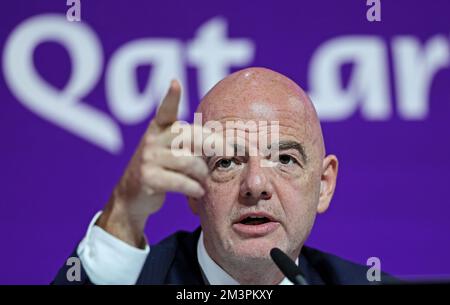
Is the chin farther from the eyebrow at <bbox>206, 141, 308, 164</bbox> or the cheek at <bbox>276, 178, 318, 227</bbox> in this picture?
the eyebrow at <bbox>206, 141, 308, 164</bbox>

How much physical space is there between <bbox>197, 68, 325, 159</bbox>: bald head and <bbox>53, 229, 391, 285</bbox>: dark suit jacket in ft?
1.17

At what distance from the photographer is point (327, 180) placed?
7.04 ft

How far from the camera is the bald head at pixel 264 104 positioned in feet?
6.38

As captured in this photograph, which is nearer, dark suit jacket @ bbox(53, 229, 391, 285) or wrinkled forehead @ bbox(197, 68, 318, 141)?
wrinkled forehead @ bbox(197, 68, 318, 141)

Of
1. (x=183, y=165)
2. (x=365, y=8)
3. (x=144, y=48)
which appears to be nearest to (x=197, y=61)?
(x=144, y=48)

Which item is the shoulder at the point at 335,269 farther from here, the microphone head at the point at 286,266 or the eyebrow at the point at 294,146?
the microphone head at the point at 286,266

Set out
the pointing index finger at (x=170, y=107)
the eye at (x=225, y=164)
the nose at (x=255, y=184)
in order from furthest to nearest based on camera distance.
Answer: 1. the eye at (x=225, y=164)
2. the nose at (x=255, y=184)
3. the pointing index finger at (x=170, y=107)

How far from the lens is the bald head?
194 cm

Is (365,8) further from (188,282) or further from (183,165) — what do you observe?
(183,165)

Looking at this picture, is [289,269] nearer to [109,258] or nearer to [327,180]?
[109,258]

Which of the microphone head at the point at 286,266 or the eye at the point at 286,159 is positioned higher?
the eye at the point at 286,159
